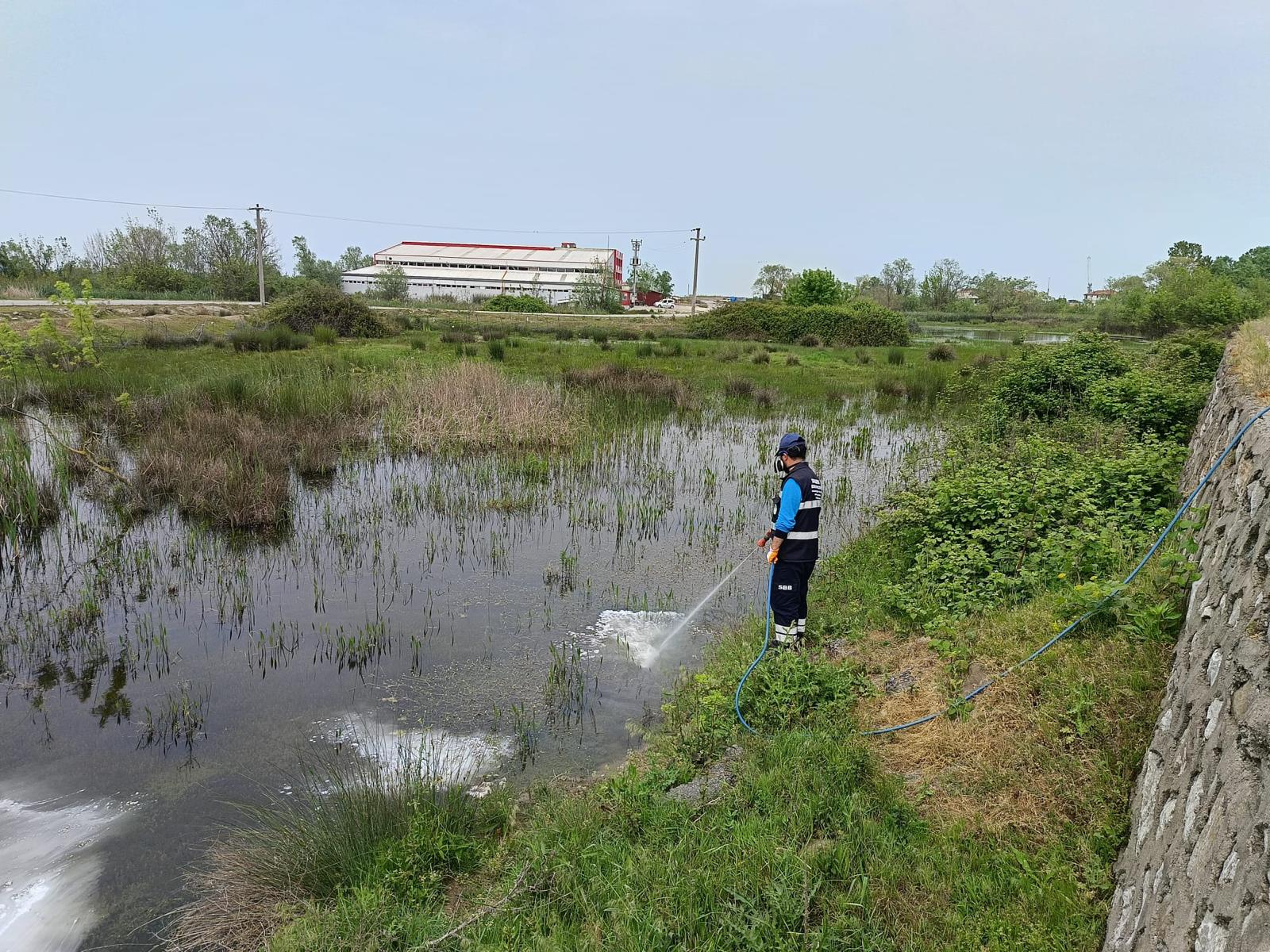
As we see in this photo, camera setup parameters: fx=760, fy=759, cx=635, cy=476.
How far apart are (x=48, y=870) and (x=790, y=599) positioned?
561cm

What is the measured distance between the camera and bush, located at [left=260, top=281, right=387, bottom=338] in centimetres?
3247

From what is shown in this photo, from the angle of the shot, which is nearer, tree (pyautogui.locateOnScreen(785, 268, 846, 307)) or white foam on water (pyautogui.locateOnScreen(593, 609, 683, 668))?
white foam on water (pyautogui.locateOnScreen(593, 609, 683, 668))

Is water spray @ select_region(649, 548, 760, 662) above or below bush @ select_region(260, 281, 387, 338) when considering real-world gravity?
below

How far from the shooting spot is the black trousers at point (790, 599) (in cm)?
672

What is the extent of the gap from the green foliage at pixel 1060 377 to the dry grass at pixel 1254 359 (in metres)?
2.53

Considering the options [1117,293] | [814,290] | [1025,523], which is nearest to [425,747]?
[1025,523]

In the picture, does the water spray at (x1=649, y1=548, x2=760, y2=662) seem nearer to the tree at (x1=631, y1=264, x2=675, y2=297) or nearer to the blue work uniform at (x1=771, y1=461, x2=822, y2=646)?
the blue work uniform at (x1=771, y1=461, x2=822, y2=646)

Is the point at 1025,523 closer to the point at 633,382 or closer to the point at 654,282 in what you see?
the point at 633,382

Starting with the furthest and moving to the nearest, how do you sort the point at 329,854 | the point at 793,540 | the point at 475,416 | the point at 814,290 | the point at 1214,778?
the point at 814,290 → the point at 475,416 → the point at 793,540 → the point at 329,854 → the point at 1214,778

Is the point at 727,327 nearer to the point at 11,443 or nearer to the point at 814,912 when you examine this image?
the point at 11,443

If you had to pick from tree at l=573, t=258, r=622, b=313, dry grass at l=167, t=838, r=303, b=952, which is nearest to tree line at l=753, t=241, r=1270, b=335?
tree at l=573, t=258, r=622, b=313

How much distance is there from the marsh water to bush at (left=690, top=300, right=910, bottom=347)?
3128cm

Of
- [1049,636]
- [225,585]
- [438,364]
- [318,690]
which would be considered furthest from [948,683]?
[438,364]

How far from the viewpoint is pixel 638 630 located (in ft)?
26.7
